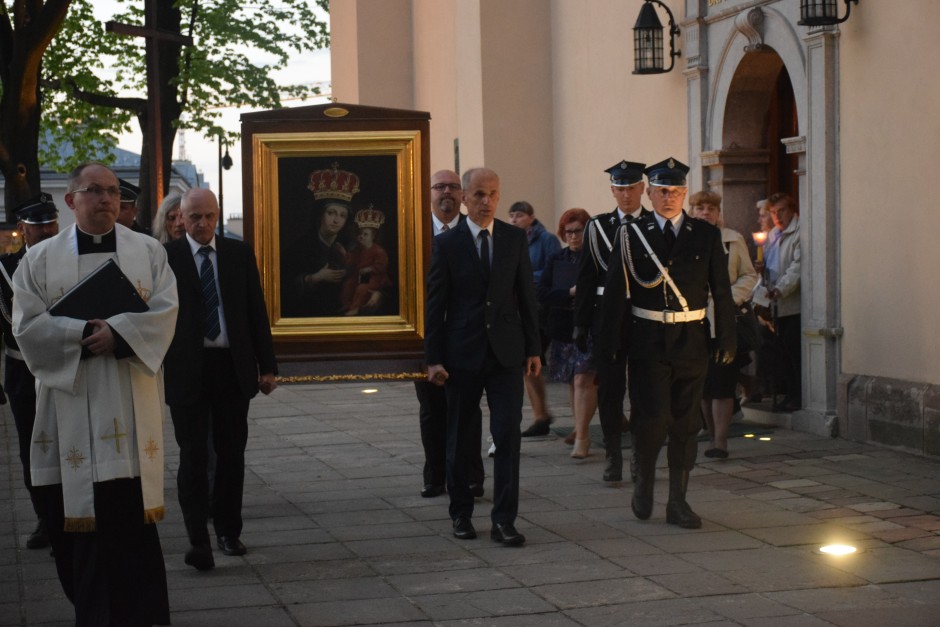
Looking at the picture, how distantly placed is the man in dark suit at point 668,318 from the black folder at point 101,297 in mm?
3094

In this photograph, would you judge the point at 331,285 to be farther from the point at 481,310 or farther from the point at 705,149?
the point at 705,149

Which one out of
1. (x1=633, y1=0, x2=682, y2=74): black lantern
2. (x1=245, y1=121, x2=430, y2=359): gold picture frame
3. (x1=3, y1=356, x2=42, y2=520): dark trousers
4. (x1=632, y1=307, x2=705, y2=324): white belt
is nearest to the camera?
(x1=3, y1=356, x2=42, y2=520): dark trousers

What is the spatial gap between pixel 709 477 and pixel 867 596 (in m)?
3.39

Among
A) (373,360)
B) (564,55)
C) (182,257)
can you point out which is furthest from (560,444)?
(564,55)

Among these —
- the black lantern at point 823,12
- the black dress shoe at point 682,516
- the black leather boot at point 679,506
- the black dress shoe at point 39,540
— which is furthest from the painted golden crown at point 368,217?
the black lantern at point 823,12

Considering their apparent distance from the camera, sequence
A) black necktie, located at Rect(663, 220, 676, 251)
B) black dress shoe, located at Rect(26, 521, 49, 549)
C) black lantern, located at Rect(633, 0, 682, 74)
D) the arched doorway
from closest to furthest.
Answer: black dress shoe, located at Rect(26, 521, 49, 549) → black necktie, located at Rect(663, 220, 676, 251) → the arched doorway → black lantern, located at Rect(633, 0, 682, 74)

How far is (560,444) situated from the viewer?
11.8 m

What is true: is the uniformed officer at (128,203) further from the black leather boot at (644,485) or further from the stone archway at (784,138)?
the stone archway at (784,138)

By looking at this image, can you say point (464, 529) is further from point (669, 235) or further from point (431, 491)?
point (669, 235)

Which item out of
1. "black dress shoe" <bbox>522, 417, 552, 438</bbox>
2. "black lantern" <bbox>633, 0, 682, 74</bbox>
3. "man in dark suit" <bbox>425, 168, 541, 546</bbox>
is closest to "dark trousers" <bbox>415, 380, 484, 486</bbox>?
"man in dark suit" <bbox>425, 168, 541, 546</bbox>

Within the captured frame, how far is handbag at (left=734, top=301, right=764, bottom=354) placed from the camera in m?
10.9

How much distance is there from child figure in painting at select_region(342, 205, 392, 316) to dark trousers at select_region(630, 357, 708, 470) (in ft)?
5.21

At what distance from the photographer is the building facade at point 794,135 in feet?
36.0

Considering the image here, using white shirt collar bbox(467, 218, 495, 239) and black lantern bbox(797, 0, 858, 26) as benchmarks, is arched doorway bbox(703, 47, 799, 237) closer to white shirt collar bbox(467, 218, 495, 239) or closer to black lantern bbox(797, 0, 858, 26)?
black lantern bbox(797, 0, 858, 26)
